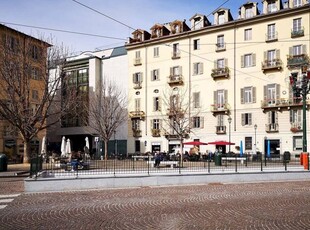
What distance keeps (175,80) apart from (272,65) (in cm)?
1255

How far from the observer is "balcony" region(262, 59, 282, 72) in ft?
126

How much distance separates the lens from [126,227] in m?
8.08

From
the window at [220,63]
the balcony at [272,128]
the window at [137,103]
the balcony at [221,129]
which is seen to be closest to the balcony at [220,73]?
the window at [220,63]

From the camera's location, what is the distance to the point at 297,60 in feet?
122

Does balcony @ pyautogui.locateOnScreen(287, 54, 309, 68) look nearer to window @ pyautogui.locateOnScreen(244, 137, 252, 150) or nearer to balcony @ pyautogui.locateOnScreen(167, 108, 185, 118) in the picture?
window @ pyautogui.locateOnScreen(244, 137, 252, 150)

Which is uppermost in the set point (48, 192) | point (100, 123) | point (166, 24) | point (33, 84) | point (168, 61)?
point (166, 24)

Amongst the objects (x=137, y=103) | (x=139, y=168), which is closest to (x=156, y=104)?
(x=137, y=103)

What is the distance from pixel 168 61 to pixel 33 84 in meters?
17.9

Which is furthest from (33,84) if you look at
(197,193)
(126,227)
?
(126,227)

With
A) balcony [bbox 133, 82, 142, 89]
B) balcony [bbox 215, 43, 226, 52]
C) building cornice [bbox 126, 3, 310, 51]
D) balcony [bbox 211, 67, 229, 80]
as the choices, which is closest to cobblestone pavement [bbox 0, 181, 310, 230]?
balcony [bbox 211, 67, 229, 80]

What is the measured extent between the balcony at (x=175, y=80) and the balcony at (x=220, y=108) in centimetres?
573

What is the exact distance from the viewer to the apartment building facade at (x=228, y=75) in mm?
37969

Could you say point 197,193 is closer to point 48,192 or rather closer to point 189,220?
point 189,220

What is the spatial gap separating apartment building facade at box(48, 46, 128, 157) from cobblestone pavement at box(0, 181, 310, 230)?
36.5m
